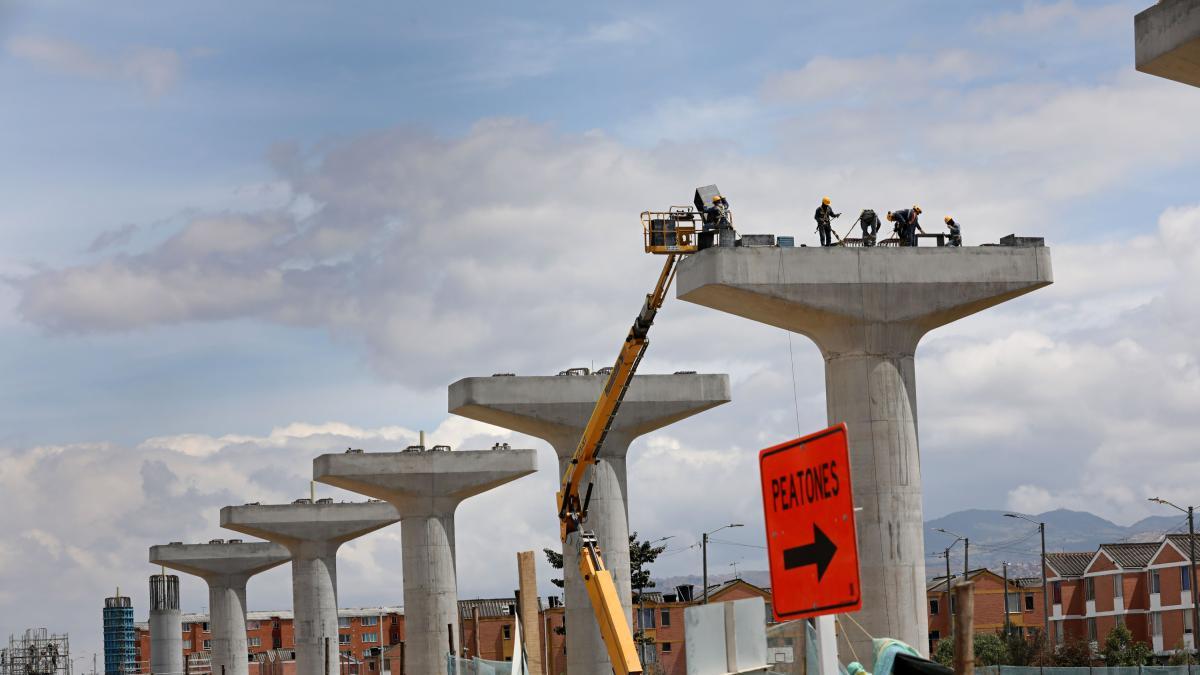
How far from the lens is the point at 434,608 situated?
66.2 meters

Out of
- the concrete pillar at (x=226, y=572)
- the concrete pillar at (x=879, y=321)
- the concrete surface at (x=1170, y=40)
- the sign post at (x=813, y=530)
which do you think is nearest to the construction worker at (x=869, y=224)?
the concrete pillar at (x=879, y=321)

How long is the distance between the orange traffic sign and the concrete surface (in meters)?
14.7

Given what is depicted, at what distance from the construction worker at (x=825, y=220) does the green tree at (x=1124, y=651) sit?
46.6 m

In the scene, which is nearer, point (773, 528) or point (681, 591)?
point (773, 528)

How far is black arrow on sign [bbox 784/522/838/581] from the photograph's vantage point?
366 inches

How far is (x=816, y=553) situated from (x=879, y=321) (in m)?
27.1

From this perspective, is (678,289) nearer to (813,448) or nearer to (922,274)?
(922,274)

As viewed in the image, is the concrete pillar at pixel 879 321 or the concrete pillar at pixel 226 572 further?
the concrete pillar at pixel 226 572

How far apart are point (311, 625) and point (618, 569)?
35.5 meters

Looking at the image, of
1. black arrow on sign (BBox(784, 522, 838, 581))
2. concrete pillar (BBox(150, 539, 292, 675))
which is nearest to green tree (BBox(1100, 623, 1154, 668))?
concrete pillar (BBox(150, 539, 292, 675))

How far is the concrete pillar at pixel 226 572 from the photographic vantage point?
323 feet

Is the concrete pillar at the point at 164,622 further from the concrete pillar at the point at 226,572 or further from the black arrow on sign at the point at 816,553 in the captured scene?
the black arrow on sign at the point at 816,553

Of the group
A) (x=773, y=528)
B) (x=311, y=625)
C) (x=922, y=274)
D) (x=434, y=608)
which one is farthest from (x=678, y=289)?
(x=311, y=625)

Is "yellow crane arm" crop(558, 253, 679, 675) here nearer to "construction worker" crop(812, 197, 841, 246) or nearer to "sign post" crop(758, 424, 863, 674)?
"construction worker" crop(812, 197, 841, 246)
